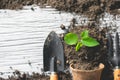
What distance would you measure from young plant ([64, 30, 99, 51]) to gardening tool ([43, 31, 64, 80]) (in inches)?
3.6

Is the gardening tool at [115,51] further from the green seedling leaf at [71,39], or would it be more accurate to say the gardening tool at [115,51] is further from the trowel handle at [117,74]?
the green seedling leaf at [71,39]

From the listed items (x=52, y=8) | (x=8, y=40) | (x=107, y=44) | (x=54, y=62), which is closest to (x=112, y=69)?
(x=107, y=44)

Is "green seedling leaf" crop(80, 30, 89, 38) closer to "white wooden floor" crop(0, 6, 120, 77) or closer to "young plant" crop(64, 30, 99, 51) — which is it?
"young plant" crop(64, 30, 99, 51)

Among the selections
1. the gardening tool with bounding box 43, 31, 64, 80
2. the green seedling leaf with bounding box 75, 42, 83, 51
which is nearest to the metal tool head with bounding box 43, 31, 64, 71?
the gardening tool with bounding box 43, 31, 64, 80

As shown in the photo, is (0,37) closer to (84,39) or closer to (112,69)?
(84,39)

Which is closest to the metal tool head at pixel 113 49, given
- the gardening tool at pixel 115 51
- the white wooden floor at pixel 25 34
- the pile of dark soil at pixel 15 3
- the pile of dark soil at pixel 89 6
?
the gardening tool at pixel 115 51

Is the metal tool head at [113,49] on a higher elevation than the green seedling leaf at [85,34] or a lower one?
lower

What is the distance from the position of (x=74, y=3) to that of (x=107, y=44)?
251 millimetres

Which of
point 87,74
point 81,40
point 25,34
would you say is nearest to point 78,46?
point 81,40

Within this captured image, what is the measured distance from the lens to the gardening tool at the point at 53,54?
1630 millimetres

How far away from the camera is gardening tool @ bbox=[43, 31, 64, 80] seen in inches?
64.2

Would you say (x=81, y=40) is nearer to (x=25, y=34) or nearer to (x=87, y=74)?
(x=87, y=74)

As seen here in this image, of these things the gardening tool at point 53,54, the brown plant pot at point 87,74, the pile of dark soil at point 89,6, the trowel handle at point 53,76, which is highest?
the pile of dark soil at point 89,6

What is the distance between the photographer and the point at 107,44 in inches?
63.2
